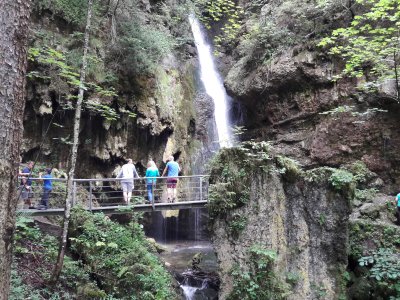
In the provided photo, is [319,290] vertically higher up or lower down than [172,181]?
lower down

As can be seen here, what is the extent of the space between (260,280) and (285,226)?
1546 mm

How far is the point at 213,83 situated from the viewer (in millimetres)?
23047

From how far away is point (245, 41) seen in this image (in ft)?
62.5

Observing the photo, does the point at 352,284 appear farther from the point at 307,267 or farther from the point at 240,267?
the point at 240,267

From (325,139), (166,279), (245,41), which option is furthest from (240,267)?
(245,41)

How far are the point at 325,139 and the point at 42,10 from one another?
13216mm

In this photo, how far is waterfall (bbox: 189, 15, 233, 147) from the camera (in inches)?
821

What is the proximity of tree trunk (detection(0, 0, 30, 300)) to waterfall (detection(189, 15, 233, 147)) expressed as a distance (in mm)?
16902

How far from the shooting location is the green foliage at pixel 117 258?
27.8ft

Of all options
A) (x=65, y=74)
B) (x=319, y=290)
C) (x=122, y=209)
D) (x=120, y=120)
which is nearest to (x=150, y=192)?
(x=122, y=209)

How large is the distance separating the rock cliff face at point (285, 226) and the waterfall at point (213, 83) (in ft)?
35.1

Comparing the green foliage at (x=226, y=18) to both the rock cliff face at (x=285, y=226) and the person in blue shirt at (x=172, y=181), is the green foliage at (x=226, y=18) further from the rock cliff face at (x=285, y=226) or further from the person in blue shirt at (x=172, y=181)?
the rock cliff face at (x=285, y=226)

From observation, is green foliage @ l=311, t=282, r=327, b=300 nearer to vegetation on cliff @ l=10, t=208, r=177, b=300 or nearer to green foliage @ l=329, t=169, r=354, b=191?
green foliage @ l=329, t=169, r=354, b=191

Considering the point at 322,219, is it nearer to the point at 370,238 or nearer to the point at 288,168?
the point at 288,168
